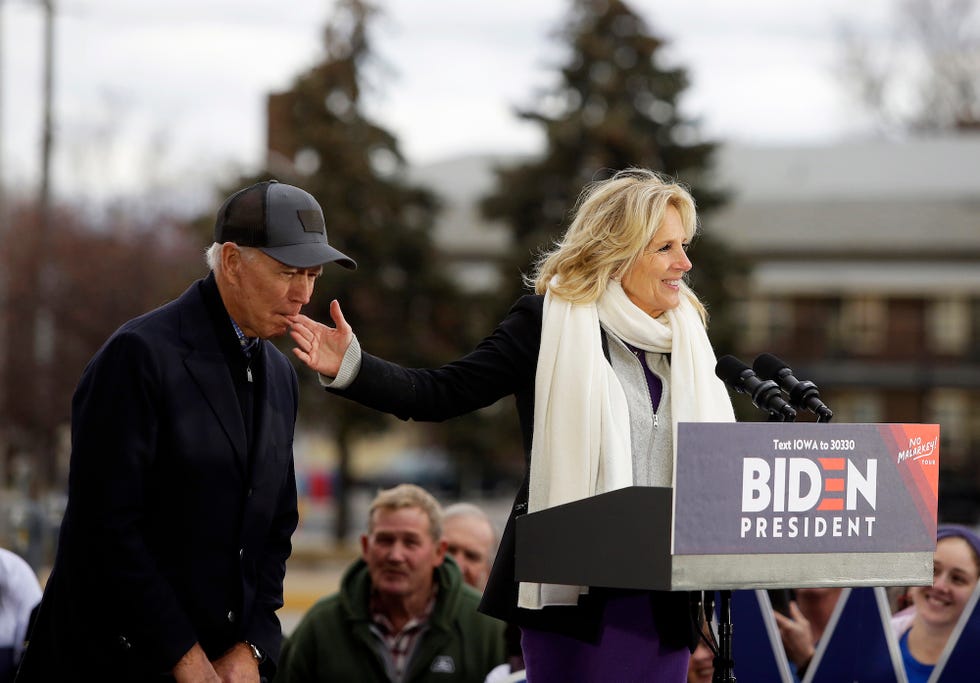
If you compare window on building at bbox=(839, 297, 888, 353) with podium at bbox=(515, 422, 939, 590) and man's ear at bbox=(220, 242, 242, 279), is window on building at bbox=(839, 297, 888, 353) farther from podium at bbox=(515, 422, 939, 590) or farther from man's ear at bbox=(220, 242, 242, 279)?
man's ear at bbox=(220, 242, 242, 279)

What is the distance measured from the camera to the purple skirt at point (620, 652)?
4059 millimetres

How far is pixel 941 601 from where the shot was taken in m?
6.14

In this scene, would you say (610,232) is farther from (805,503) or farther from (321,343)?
(805,503)

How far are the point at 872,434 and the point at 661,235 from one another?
2.65 ft

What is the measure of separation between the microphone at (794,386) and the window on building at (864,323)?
50886mm

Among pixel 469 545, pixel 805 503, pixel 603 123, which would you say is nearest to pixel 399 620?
pixel 469 545

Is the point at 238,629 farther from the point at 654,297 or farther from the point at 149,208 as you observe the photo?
the point at 149,208

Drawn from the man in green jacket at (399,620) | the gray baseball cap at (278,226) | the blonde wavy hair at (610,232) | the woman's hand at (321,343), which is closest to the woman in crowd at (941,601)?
the man in green jacket at (399,620)

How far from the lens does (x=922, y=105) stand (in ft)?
175

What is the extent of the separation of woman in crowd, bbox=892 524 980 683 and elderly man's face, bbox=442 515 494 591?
90.4 inches

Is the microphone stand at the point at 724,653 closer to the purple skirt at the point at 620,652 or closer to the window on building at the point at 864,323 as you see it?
the purple skirt at the point at 620,652

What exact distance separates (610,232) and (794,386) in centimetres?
62

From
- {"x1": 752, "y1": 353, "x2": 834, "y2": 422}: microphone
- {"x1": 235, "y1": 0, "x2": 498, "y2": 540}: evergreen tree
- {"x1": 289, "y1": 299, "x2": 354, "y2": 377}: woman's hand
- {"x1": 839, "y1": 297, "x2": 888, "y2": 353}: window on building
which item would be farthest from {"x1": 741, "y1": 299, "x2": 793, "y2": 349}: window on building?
{"x1": 289, "y1": 299, "x2": 354, "y2": 377}: woman's hand

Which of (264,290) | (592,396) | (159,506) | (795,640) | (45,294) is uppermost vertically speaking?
(45,294)
